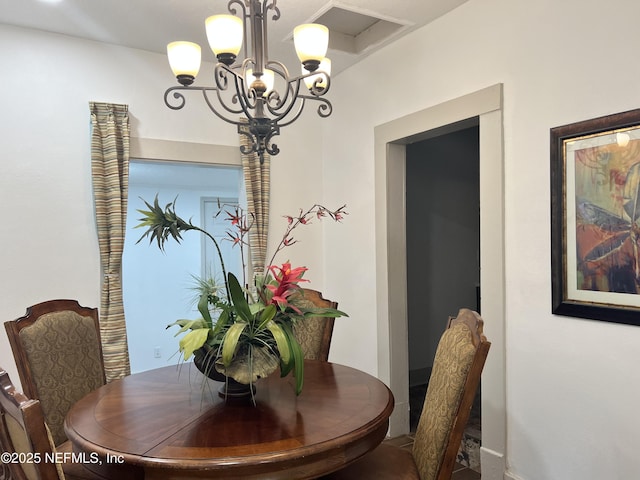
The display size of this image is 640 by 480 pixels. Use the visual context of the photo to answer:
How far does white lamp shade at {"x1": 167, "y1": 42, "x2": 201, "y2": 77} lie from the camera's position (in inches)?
76.3

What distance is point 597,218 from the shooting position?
212 cm

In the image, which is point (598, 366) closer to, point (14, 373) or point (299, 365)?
point (299, 365)

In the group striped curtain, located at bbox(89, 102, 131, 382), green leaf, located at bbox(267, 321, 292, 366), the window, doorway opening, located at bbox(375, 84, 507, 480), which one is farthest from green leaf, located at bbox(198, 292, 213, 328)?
the window

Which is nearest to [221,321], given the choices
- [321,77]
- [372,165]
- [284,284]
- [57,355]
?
[284,284]

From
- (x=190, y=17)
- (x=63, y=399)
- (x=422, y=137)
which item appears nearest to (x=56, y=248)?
(x=63, y=399)

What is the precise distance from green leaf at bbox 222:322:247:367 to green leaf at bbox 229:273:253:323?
7 centimetres

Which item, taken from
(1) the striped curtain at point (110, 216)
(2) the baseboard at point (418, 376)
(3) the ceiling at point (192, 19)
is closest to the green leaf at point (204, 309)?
(1) the striped curtain at point (110, 216)

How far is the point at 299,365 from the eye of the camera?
1.67 metres

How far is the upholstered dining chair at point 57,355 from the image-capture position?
6.93 ft

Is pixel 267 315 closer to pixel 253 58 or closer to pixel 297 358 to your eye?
pixel 297 358

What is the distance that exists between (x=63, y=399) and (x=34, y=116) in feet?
6.01

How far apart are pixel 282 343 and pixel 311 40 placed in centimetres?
114

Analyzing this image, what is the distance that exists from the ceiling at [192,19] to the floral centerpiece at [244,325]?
5.21 ft

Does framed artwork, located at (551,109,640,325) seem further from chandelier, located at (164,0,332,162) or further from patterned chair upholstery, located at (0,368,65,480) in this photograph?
patterned chair upholstery, located at (0,368,65,480)
